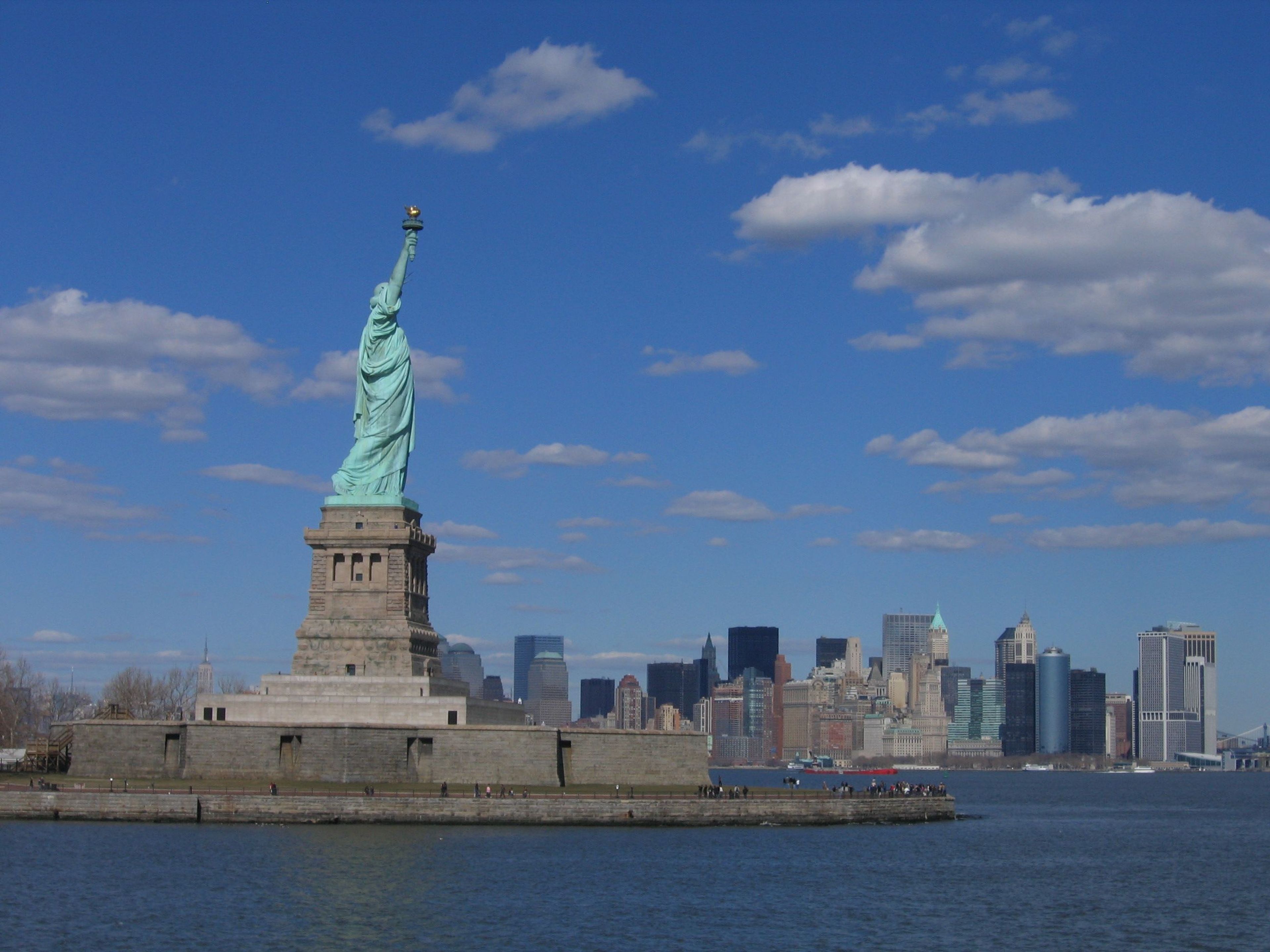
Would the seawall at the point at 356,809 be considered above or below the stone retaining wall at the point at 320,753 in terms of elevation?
below

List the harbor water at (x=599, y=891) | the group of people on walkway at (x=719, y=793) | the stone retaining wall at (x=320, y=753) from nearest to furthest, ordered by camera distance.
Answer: the harbor water at (x=599, y=891)
the stone retaining wall at (x=320, y=753)
the group of people on walkway at (x=719, y=793)

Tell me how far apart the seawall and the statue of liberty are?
18.4m

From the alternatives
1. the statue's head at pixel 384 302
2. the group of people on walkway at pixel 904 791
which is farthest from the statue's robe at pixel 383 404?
the group of people on walkway at pixel 904 791

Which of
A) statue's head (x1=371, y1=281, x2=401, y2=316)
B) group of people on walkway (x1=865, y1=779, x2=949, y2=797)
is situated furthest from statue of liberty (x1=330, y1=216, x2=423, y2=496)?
group of people on walkway (x1=865, y1=779, x2=949, y2=797)

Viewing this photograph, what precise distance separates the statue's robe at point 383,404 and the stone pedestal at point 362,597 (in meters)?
1.81

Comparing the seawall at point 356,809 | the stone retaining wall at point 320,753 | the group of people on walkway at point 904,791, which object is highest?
the stone retaining wall at point 320,753

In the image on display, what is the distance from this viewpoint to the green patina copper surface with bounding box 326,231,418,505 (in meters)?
84.7

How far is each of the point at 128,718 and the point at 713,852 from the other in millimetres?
36931

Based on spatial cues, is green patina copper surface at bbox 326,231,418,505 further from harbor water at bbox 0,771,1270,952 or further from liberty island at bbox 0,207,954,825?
harbor water at bbox 0,771,1270,952

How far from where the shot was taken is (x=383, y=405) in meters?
85.6

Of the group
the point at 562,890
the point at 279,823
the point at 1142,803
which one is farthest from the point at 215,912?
the point at 1142,803

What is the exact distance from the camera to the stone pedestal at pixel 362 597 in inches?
3191

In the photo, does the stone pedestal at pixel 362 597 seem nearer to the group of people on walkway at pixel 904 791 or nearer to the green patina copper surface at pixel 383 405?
the green patina copper surface at pixel 383 405

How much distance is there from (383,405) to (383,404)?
3 cm
